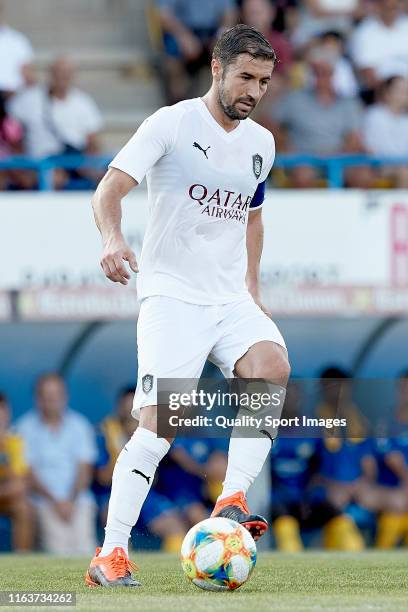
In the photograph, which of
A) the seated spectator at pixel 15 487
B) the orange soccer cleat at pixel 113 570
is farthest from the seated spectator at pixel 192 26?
the orange soccer cleat at pixel 113 570

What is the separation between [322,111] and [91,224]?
2.42 metres

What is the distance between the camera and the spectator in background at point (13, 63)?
496 inches

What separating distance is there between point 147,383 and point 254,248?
0.96 metres

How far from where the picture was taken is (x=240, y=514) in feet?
18.6

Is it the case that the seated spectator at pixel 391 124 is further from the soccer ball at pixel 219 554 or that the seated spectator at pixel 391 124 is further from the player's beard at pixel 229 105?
the soccer ball at pixel 219 554

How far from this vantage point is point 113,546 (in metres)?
5.64

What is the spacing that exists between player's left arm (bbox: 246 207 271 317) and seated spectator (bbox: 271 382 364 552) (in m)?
4.92

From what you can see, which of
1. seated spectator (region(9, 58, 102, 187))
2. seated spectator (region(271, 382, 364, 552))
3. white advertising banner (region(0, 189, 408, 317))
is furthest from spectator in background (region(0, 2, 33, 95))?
seated spectator (region(271, 382, 364, 552))

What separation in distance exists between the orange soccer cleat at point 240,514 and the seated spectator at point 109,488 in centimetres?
517

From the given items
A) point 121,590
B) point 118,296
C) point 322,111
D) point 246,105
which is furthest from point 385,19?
point 121,590

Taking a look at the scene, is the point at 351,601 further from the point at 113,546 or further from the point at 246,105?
the point at 246,105

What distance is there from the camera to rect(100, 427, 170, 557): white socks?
5.66 metres

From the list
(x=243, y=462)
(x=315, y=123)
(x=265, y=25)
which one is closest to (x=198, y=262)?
(x=243, y=462)

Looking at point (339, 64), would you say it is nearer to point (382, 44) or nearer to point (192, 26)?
point (382, 44)
